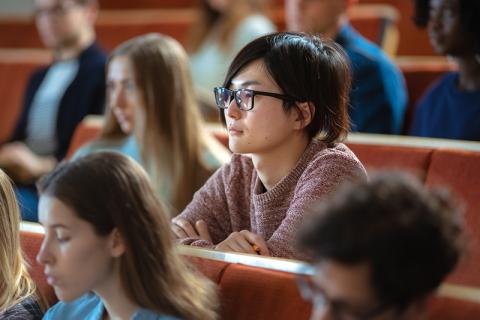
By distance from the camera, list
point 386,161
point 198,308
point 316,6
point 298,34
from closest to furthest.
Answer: point 198,308, point 298,34, point 386,161, point 316,6

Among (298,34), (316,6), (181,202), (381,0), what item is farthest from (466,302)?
(381,0)

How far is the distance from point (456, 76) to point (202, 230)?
1.12m

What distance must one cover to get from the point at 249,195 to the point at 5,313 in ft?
1.68

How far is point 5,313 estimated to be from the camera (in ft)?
5.13

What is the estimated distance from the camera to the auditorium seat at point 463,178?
181 centimetres

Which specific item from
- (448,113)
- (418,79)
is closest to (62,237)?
(448,113)

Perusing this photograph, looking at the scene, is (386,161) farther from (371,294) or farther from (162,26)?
(162,26)

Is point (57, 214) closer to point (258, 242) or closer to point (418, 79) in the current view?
point (258, 242)

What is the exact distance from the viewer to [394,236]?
0.97 m

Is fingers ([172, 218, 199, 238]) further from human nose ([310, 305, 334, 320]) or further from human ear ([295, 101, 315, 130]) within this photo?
human nose ([310, 305, 334, 320])

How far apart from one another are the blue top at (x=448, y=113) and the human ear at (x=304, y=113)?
85cm

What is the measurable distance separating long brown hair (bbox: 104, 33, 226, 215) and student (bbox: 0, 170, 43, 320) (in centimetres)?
69

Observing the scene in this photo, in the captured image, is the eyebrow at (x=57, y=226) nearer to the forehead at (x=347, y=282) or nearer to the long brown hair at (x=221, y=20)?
the forehead at (x=347, y=282)

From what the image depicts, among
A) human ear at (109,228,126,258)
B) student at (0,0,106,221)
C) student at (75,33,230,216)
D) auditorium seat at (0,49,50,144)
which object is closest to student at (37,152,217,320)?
human ear at (109,228,126,258)
